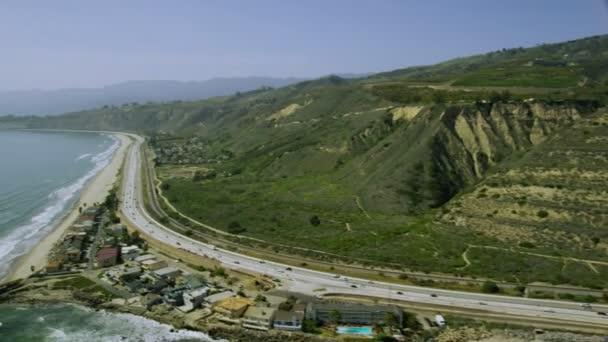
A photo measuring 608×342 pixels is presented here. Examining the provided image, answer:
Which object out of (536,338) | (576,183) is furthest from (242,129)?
(536,338)

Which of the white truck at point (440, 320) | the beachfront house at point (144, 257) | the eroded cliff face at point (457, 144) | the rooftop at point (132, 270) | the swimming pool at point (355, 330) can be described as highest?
the eroded cliff face at point (457, 144)

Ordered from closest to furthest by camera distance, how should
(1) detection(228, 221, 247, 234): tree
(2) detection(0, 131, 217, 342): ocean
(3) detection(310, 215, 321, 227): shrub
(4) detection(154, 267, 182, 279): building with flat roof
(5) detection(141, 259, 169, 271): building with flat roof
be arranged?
(2) detection(0, 131, 217, 342): ocean, (4) detection(154, 267, 182, 279): building with flat roof, (5) detection(141, 259, 169, 271): building with flat roof, (1) detection(228, 221, 247, 234): tree, (3) detection(310, 215, 321, 227): shrub

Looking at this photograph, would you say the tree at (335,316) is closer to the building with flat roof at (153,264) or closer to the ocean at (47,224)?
the ocean at (47,224)

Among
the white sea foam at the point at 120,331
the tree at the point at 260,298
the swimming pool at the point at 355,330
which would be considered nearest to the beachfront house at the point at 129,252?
the white sea foam at the point at 120,331

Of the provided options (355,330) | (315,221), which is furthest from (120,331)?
(315,221)

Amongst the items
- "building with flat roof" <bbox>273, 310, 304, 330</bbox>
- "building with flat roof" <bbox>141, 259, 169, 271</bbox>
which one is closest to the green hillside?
"building with flat roof" <bbox>141, 259, 169, 271</bbox>

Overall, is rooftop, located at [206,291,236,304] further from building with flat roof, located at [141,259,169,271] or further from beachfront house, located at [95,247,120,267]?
beachfront house, located at [95,247,120,267]
